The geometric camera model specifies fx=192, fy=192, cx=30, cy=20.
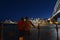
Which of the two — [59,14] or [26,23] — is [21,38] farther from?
[59,14]

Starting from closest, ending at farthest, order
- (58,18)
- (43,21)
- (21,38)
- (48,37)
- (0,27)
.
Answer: (21,38)
(0,27)
(48,37)
(43,21)
(58,18)

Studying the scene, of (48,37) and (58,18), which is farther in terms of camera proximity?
(58,18)

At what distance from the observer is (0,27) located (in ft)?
34.2

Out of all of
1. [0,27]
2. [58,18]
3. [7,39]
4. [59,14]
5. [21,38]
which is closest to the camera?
[21,38]

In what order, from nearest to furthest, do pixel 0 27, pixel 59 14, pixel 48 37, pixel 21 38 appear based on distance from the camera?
1. pixel 21 38
2. pixel 0 27
3. pixel 48 37
4. pixel 59 14

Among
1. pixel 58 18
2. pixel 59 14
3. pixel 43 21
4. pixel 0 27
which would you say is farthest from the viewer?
pixel 58 18

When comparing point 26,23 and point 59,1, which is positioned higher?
point 59,1

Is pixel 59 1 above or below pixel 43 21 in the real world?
above

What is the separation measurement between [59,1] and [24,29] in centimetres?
6107

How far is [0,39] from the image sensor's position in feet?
32.1

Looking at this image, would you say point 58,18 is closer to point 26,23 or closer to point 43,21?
point 43,21

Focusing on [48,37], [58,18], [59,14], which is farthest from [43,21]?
[48,37]

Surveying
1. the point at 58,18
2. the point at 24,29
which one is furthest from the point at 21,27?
the point at 58,18

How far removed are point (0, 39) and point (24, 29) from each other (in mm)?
1584
